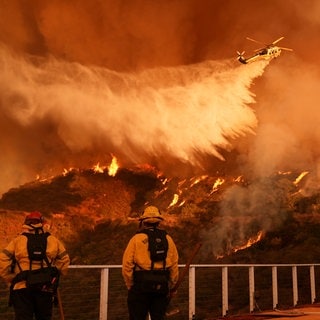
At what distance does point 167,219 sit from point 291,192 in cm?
1073

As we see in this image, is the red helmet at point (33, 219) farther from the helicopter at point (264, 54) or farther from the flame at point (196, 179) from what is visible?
the flame at point (196, 179)

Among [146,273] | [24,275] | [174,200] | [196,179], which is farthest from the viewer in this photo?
[196,179]

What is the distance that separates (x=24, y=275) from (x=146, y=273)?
1289 millimetres

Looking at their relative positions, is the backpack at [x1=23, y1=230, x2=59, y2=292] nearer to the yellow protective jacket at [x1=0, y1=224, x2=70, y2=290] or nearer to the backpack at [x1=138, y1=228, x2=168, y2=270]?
the yellow protective jacket at [x1=0, y1=224, x2=70, y2=290]

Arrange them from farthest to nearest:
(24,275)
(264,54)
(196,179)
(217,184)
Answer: (196,179) < (217,184) < (264,54) < (24,275)

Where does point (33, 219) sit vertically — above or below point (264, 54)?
below

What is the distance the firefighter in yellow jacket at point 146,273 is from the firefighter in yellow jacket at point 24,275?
2.81 ft

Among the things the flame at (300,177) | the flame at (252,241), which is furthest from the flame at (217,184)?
the flame at (300,177)

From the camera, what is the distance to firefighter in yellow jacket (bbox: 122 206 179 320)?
537cm

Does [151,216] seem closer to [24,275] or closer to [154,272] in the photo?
[154,272]

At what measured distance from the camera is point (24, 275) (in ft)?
16.4

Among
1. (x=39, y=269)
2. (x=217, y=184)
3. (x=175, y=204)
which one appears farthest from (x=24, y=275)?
(x=175, y=204)

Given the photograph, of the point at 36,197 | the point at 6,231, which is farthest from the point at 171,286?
the point at 36,197

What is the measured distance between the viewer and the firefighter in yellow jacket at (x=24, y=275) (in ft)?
16.5
